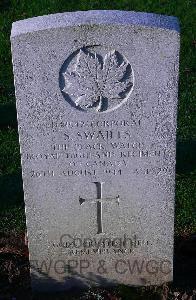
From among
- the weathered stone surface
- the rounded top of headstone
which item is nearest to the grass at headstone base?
the weathered stone surface

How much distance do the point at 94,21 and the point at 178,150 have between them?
315cm

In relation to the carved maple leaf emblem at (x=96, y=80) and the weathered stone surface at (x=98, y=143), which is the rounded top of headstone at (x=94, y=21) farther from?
the carved maple leaf emblem at (x=96, y=80)

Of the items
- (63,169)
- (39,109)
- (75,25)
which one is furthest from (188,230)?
(75,25)

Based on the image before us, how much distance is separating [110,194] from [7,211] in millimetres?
1708

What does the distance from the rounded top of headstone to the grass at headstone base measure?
6.73 feet

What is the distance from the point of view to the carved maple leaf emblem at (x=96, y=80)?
417cm

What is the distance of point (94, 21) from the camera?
4078 mm

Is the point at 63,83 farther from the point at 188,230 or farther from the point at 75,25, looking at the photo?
the point at 188,230

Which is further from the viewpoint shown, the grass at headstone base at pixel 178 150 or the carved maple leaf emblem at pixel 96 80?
the grass at headstone base at pixel 178 150

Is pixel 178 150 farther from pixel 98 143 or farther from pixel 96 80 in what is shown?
pixel 96 80

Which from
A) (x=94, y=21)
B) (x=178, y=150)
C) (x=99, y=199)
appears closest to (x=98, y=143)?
(x=99, y=199)

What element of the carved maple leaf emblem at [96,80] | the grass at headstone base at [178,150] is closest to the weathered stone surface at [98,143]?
the carved maple leaf emblem at [96,80]

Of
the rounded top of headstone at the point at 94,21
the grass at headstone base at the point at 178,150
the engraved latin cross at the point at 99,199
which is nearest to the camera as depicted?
the rounded top of headstone at the point at 94,21

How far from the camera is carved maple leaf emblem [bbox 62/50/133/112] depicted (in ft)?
13.7
